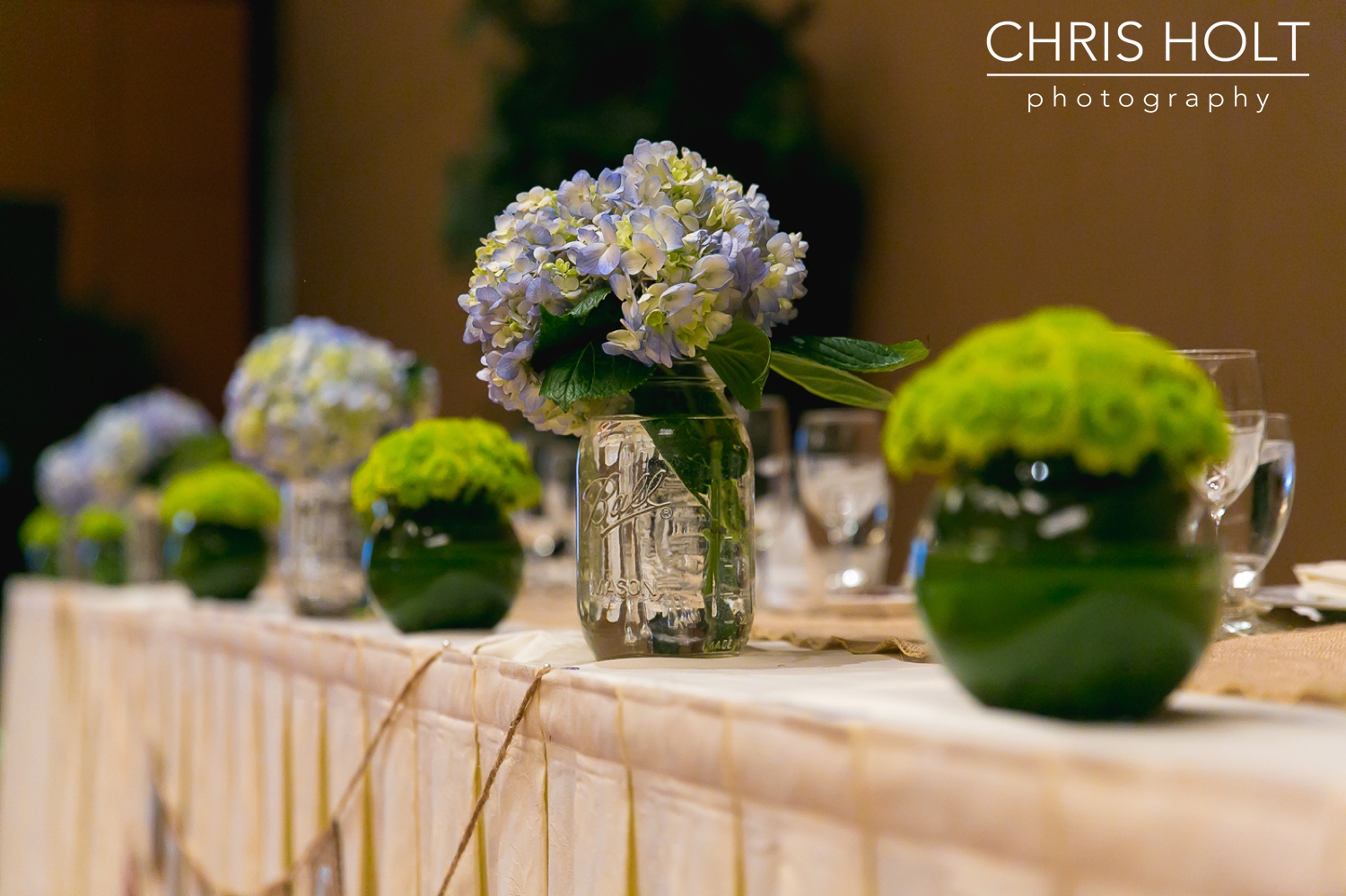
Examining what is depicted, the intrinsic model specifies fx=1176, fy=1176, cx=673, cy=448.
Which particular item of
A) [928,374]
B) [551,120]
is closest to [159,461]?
[551,120]

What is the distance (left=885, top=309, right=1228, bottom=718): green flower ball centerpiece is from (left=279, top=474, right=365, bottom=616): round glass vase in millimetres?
939

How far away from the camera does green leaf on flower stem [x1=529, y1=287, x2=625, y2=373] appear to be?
0.76 meters

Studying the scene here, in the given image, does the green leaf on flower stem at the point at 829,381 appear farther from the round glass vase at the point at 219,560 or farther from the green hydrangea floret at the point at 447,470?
the round glass vase at the point at 219,560

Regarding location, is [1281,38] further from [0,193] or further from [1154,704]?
[0,193]

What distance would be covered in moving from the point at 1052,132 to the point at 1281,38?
360mm

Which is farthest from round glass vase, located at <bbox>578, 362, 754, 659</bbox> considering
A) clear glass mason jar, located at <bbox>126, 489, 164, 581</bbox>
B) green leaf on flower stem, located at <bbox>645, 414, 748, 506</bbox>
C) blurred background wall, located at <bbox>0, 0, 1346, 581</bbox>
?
clear glass mason jar, located at <bbox>126, 489, 164, 581</bbox>

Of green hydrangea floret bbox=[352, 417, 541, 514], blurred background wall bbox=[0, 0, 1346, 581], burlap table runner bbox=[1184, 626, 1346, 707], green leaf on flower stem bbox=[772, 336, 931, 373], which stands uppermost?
blurred background wall bbox=[0, 0, 1346, 581]

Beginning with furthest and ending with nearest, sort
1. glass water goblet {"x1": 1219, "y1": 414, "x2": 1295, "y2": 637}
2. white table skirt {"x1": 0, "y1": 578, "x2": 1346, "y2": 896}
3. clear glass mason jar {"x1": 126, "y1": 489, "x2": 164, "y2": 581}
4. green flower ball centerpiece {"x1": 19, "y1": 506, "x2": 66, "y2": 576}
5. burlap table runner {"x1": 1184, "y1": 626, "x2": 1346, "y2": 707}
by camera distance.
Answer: green flower ball centerpiece {"x1": 19, "y1": 506, "x2": 66, "y2": 576}
clear glass mason jar {"x1": 126, "y1": 489, "x2": 164, "y2": 581}
glass water goblet {"x1": 1219, "y1": 414, "x2": 1295, "y2": 637}
burlap table runner {"x1": 1184, "y1": 626, "x2": 1346, "y2": 707}
white table skirt {"x1": 0, "y1": 578, "x2": 1346, "y2": 896}

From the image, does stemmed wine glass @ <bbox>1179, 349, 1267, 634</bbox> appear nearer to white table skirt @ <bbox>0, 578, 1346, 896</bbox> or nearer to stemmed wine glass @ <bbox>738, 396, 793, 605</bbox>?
white table skirt @ <bbox>0, 578, 1346, 896</bbox>

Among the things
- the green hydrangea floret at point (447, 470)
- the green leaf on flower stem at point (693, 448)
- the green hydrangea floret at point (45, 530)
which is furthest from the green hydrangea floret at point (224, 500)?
the green hydrangea floret at point (45, 530)

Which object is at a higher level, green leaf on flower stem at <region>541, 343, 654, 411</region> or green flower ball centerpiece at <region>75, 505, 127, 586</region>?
green leaf on flower stem at <region>541, 343, 654, 411</region>

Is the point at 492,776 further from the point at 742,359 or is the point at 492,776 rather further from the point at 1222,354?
the point at 1222,354

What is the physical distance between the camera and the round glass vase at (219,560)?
5.25ft

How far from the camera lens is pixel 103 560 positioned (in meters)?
2.40
